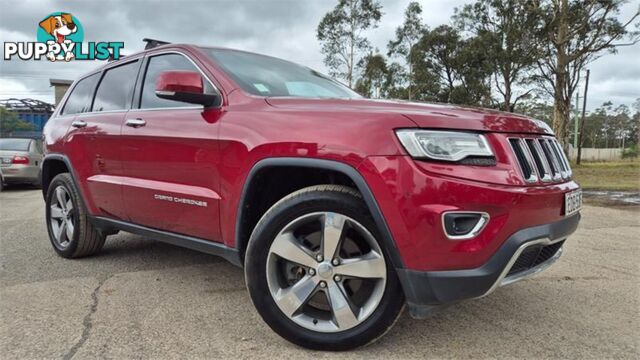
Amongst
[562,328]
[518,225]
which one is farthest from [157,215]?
[562,328]

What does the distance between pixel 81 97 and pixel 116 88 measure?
80 cm

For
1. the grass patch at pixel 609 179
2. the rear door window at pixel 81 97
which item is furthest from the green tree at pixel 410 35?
the rear door window at pixel 81 97

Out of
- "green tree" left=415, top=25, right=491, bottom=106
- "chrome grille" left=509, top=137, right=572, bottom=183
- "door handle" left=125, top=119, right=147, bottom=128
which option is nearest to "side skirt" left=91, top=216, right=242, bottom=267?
"door handle" left=125, top=119, right=147, bottom=128

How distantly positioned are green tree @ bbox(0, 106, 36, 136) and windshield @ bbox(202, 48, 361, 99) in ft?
133

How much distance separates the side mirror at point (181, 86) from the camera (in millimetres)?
2775

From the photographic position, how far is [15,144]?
12648mm

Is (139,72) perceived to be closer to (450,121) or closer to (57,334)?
(57,334)

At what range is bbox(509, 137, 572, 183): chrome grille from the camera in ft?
7.57

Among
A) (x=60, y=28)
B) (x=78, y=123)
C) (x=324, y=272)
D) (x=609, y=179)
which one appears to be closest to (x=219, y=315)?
(x=324, y=272)

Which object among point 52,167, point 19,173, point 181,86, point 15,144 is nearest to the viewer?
point 181,86

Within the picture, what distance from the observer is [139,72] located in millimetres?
3746

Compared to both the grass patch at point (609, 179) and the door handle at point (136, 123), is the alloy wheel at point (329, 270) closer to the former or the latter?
the door handle at point (136, 123)

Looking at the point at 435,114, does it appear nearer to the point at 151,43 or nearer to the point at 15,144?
the point at 151,43

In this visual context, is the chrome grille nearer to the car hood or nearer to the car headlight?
the car hood
